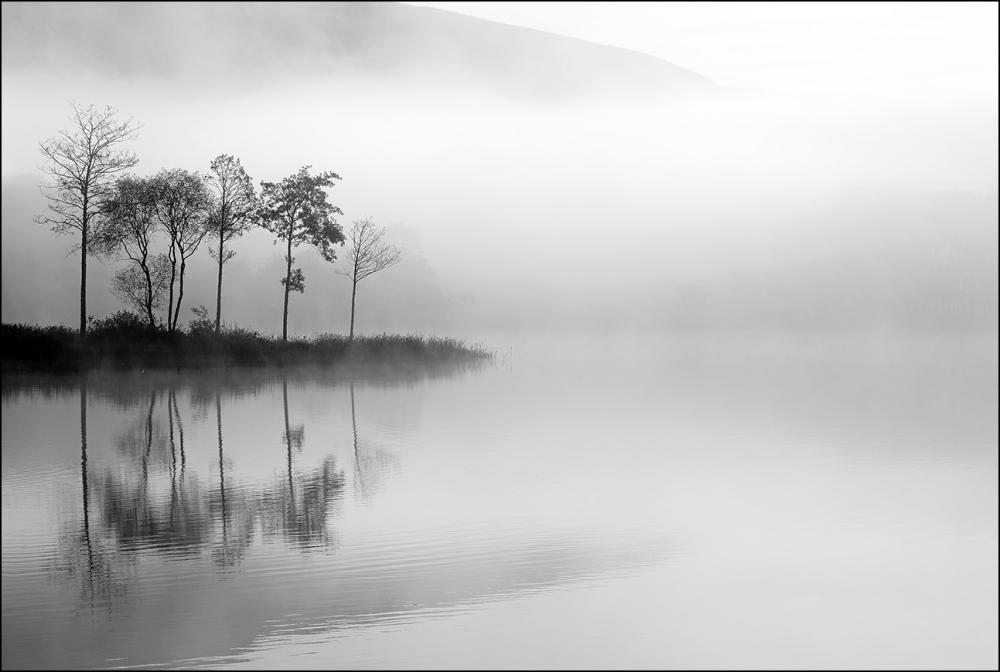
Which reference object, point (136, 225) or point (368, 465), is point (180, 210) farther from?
point (368, 465)

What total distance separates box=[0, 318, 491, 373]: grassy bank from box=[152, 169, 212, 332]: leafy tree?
11.7 feet

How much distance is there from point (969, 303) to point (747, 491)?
140m

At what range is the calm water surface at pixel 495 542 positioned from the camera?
28.0ft

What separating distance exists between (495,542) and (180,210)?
4612 centimetres

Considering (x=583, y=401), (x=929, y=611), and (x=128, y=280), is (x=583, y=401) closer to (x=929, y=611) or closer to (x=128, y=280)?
(x=929, y=611)

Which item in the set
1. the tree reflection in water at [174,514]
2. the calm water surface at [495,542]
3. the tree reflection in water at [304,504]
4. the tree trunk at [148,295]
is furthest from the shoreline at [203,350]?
the tree reflection in water at [304,504]

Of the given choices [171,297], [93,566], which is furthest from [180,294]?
[93,566]

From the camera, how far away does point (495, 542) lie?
11.9 meters

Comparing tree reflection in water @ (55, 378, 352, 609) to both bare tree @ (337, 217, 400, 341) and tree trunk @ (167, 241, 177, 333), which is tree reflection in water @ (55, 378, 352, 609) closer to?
tree trunk @ (167, 241, 177, 333)

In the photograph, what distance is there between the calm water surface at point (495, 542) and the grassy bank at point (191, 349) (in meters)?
19.4

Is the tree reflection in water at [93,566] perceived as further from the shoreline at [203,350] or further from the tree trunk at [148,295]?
the tree trunk at [148,295]

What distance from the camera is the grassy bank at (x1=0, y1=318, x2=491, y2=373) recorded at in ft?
139

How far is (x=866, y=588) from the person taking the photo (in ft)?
33.7

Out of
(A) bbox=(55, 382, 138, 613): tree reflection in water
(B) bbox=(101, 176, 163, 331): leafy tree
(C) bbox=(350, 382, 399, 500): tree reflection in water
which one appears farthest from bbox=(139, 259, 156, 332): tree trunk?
(A) bbox=(55, 382, 138, 613): tree reflection in water
